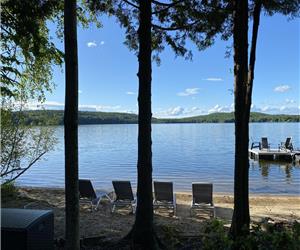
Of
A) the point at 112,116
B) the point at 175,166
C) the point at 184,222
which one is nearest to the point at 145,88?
the point at 184,222

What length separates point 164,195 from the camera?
10.8 meters

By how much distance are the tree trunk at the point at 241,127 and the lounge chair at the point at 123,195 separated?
5432mm

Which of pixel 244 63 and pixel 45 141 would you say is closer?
pixel 244 63

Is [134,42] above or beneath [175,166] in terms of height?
above

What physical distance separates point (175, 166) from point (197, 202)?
68.0 ft

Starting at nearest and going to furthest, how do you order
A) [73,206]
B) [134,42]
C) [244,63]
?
[73,206] → [244,63] → [134,42]

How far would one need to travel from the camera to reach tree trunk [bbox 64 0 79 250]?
11.5ft

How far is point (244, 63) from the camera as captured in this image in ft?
18.3

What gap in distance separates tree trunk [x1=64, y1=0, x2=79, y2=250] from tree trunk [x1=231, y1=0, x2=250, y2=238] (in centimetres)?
268

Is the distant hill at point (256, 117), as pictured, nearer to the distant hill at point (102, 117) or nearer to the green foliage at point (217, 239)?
the distant hill at point (102, 117)

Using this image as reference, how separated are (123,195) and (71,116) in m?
7.65

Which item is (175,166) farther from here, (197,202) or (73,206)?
(73,206)

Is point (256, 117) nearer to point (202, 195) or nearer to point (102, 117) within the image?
point (102, 117)

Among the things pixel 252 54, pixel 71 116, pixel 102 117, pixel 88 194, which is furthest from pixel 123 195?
pixel 102 117
